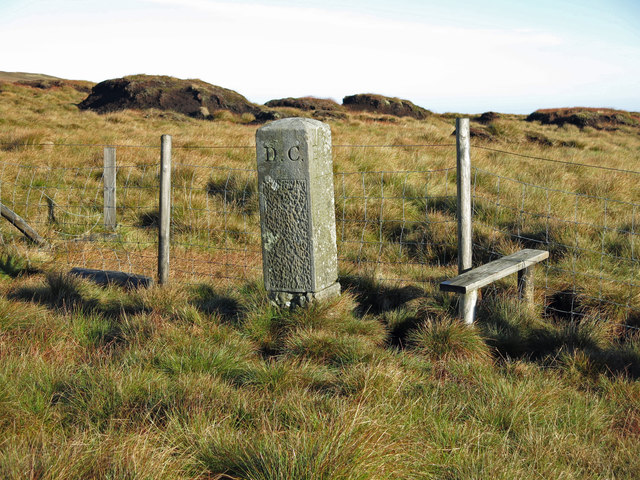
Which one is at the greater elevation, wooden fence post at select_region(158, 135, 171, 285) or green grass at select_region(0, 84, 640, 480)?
wooden fence post at select_region(158, 135, 171, 285)

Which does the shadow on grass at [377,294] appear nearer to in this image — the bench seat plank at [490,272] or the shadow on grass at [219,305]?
the bench seat plank at [490,272]

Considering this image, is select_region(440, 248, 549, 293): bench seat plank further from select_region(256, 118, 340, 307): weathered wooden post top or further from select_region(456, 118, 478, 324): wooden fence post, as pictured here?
select_region(256, 118, 340, 307): weathered wooden post top

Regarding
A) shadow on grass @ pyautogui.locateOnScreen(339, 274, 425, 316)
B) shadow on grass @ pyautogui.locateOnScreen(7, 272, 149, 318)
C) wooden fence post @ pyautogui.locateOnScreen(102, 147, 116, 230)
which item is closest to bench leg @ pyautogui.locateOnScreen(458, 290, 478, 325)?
shadow on grass @ pyautogui.locateOnScreen(339, 274, 425, 316)

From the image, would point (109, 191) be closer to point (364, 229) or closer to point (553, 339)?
point (364, 229)

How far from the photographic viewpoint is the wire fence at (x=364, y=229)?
5.42 metres

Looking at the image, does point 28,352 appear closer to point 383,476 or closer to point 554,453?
point 383,476

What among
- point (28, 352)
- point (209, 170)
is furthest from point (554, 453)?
point (209, 170)

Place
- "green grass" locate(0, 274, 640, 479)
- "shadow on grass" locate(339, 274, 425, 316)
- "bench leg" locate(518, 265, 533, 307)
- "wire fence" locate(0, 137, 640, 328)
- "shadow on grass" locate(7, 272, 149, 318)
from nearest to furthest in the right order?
"green grass" locate(0, 274, 640, 479) → "shadow on grass" locate(7, 272, 149, 318) → "bench leg" locate(518, 265, 533, 307) → "shadow on grass" locate(339, 274, 425, 316) → "wire fence" locate(0, 137, 640, 328)

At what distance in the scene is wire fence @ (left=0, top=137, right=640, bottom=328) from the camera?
5418 millimetres

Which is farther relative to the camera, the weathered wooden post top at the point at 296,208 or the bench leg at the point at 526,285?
the bench leg at the point at 526,285

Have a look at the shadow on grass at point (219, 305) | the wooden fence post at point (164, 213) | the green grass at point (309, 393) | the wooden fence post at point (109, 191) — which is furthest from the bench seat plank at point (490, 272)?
the wooden fence post at point (109, 191)

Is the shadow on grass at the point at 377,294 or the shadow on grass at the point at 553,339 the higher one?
the shadow on grass at the point at 377,294

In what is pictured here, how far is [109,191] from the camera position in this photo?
8125 mm

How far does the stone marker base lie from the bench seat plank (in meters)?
0.98
